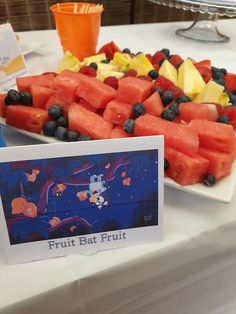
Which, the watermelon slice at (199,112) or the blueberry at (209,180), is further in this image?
the watermelon slice at (199,112)

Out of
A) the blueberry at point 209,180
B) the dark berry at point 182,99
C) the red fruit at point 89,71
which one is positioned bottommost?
the blueberry at point 209,180

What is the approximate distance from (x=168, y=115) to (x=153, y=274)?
0.27m

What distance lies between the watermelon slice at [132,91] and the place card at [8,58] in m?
0.34

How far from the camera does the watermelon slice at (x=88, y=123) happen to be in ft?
2.14

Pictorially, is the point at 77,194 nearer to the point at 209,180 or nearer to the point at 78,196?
the point at 78,196

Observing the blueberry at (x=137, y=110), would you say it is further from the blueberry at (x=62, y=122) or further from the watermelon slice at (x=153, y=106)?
the blueberry at (x=62, y=122)

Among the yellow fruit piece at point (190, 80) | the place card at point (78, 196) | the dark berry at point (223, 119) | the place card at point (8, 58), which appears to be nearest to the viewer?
the place card at point (78, 196)

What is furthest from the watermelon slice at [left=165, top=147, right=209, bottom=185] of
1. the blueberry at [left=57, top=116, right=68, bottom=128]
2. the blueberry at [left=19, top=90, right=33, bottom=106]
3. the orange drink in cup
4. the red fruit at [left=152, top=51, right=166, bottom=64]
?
the orange drink in cup

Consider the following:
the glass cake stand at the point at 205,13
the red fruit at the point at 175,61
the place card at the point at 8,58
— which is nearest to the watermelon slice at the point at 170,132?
the red fruit at the point at 175,61

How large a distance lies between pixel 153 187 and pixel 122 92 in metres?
0.27

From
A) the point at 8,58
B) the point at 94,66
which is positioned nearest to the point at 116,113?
the point at 94,66

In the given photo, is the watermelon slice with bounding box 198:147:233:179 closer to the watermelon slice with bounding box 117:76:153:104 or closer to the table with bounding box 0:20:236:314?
the table with bounding box 0:20:236:314

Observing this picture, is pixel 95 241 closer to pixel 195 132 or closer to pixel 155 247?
pixel 155 247

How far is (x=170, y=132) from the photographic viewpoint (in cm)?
59
